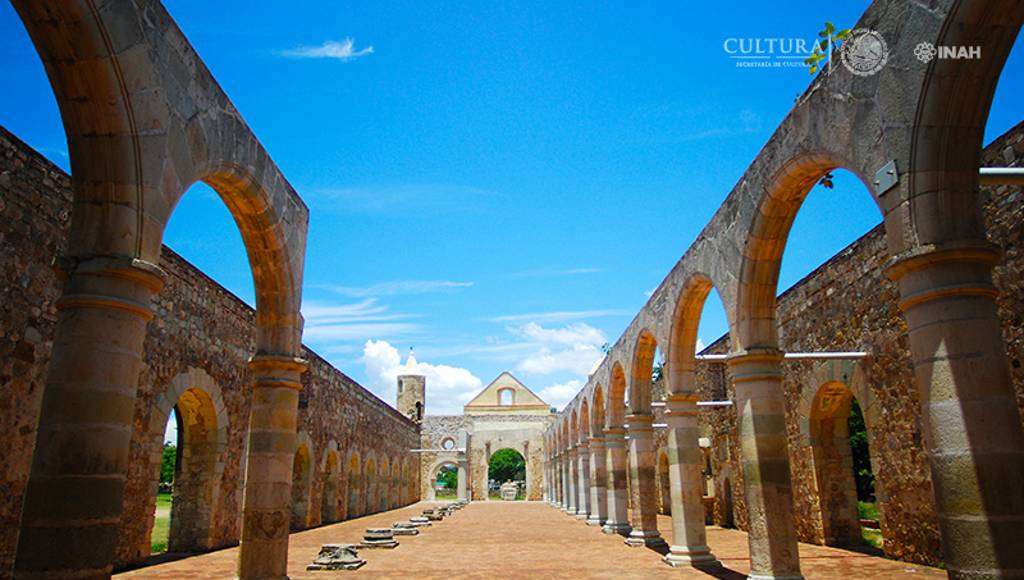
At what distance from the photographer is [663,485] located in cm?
2142

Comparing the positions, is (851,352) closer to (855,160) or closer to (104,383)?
(855,160)

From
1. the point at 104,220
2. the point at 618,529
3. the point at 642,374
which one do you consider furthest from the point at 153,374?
the point at 618,529

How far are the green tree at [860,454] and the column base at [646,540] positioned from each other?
1137 centimetres

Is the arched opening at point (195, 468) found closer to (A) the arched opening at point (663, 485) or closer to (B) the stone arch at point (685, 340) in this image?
(B) the stone arch at point (685, 340)

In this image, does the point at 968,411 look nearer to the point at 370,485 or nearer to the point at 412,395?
the point at 370,485

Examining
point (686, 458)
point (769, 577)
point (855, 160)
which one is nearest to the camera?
point (855, 160)

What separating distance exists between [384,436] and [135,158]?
24.4 metres

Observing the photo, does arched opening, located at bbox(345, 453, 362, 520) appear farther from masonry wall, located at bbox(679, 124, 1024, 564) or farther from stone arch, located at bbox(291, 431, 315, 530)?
masonry wall, located at bbox(679, 124, 1024, 564)

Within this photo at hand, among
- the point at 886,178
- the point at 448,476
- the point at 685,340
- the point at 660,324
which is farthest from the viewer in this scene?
→ the point at 448,476

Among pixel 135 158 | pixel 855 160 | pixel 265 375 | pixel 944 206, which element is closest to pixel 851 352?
pixel 855 160

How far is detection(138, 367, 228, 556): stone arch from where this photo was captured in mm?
10828

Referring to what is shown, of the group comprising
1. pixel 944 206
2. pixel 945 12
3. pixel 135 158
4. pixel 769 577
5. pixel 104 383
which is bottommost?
pixel 769 577

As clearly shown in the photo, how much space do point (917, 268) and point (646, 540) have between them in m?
9.14

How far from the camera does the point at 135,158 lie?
4.48 metres
